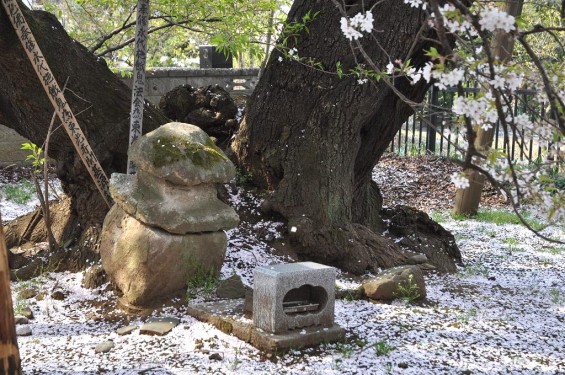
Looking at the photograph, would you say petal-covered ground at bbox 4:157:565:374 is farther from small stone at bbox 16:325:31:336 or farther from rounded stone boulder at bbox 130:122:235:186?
rounded stone boulder at bbox 130:122:235:186

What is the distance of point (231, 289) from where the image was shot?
5.42 meters

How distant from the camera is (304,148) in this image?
6.49 m

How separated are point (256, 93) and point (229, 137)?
689 mm

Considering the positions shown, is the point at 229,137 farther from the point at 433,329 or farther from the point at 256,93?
the point at 433,329

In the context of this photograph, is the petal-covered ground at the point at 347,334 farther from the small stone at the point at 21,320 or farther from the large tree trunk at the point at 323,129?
the large tree trunk at the point at 323,129

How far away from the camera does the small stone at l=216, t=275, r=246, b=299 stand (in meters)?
5.39

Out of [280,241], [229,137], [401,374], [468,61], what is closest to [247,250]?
[280,241]

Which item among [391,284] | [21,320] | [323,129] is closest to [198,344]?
[21,320]

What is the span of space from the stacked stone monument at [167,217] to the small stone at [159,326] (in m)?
0.34

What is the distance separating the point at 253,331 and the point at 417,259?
99.5 inches

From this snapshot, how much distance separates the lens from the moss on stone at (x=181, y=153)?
518 centimetres

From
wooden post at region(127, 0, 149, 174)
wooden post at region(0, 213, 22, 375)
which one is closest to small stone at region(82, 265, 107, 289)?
wooden post at region(127, 0, 149, 174)

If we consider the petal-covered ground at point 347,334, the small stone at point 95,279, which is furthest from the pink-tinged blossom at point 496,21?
the small stone at point 95,279

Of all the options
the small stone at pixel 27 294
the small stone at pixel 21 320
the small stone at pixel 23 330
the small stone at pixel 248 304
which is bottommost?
the small stone at pixel 23 330
